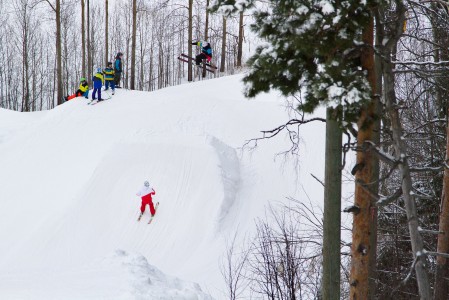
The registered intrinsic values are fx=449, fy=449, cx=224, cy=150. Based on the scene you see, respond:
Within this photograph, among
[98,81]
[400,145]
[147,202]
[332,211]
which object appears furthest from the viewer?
[98,81]

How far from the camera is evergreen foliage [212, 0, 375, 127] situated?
4.85m

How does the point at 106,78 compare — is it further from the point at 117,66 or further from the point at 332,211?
the point at 332,211

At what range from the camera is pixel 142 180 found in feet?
48.6

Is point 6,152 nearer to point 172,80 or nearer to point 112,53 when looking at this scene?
point 112,53

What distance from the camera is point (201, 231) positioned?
43.3 feet

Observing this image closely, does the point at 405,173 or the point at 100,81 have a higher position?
the point at 100,81

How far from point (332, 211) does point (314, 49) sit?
96.9 inches

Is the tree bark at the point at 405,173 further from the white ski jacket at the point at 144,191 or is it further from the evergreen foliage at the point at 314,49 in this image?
the white ski jacket at the point at 144,191

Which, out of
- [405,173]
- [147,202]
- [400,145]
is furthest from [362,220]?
[147,202]

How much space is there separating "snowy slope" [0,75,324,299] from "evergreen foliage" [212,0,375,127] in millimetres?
4638

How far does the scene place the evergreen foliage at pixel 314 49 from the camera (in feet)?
15.9

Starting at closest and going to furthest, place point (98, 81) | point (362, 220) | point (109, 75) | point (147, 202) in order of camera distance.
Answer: point (362, 220)
point (147, 202)
point (98, 81)
point (109, 75)

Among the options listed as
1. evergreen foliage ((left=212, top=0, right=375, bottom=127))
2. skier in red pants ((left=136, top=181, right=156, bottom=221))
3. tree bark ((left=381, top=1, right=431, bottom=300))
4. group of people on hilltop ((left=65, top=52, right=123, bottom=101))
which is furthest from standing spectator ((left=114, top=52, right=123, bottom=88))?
tree bark ((left=381, top=1, right=431, bottom=300))

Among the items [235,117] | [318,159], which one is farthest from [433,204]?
[235,117]
